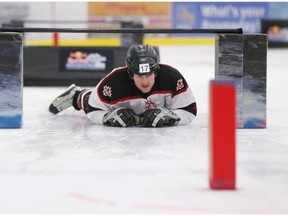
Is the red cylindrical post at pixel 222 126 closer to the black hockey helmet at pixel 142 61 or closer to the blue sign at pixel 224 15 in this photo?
the black hockey helmet at pixel 142 61

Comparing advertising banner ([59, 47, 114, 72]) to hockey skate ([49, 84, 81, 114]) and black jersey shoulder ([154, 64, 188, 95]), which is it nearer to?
hockey skate ([49, 84, 81, 114])

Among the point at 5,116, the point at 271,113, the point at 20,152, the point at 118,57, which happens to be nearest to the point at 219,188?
the point at 20,152

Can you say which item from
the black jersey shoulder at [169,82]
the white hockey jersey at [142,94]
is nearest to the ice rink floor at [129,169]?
the white hockey jersey at [142,94]

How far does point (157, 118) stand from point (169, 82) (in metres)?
0.26

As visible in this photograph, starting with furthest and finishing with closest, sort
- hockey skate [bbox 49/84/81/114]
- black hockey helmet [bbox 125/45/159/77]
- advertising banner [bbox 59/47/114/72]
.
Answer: advertising banner [bbox 59/47/114/72]
hockey skate [bbox 49/84/81/114]
black hockey helmet [bbox 125/45/159/77]

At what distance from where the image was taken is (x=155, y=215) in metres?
2.54

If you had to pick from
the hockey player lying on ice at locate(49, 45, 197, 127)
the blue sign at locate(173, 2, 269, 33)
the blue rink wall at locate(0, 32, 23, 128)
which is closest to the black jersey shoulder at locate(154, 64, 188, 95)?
the hockey player lying on ice at locate(49, 45, 197, 127)

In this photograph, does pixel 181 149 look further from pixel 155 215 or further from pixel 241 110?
pixel 155 215

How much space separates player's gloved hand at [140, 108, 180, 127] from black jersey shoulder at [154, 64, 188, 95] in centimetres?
15

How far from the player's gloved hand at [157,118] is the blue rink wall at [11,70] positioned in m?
0.85

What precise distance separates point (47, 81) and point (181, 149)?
14.6 feet

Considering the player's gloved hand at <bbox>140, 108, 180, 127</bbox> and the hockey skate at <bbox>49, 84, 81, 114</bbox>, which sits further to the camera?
the hockey skate at <bbox>49, 84, 81, 114</bbox>

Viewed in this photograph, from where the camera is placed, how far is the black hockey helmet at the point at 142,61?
14.5ft

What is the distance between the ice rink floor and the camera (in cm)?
270
